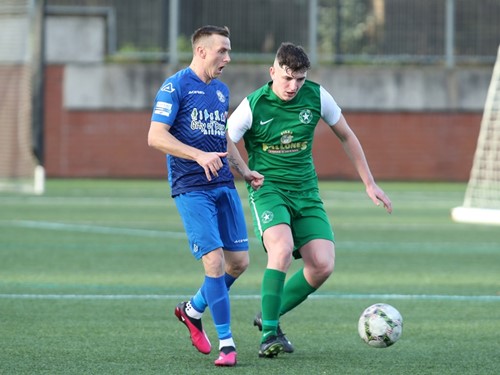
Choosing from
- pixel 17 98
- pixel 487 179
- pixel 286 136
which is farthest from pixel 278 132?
pixel 17 98

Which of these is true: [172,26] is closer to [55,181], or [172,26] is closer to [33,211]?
[55,181]

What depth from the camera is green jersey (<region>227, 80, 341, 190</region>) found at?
7.68 m

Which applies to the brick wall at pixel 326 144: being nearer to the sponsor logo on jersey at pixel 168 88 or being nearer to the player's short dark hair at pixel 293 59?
the player's short dark hair at pixel 293 59

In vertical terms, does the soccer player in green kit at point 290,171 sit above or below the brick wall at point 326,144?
above

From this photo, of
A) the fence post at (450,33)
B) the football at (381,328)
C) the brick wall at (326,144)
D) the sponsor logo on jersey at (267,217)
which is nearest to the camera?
the football at (381,328)

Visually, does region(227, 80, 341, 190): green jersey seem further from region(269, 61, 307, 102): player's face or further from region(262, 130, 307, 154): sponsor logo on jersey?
region(269, 61, 307, 102): player's face

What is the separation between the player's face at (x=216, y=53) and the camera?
7246mm

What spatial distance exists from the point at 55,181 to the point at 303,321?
20154 mm

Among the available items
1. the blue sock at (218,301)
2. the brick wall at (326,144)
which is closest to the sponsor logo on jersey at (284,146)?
the blue sock at (218,301)

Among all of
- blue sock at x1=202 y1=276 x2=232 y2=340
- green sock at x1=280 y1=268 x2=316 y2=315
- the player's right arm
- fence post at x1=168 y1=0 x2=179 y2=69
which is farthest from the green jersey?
fence post at x1=168 y1=0 x2=179 y2=69

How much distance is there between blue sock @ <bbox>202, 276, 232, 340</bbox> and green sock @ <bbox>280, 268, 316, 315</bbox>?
0.74 metres

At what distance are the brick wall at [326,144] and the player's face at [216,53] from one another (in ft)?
72.6

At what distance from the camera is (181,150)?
691 cm

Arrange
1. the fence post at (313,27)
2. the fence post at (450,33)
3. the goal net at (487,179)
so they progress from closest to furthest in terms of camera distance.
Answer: the goal net at (487,179)
the fence post at (313,27)
the fence post at (450,33)
